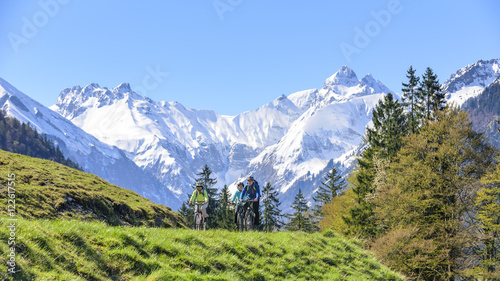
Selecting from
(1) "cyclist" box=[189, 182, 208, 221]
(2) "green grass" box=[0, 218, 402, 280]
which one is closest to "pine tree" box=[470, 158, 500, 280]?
(2) "green grass" box=[0, 218, 402, 280]

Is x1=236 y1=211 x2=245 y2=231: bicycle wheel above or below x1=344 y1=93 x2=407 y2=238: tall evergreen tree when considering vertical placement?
below

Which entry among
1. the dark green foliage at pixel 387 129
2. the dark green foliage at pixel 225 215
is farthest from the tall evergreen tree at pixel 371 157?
the dark green foliage at pixel 225 215

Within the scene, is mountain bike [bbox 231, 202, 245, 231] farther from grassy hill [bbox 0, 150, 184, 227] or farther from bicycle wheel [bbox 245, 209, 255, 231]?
grassy hill [bbox 0, 150, 184, 227]

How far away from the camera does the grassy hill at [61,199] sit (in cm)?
1908

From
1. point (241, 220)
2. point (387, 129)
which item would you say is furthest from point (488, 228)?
point (387, 129)

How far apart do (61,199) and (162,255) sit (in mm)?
13428

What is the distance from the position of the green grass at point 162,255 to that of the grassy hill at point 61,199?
912 centimetres

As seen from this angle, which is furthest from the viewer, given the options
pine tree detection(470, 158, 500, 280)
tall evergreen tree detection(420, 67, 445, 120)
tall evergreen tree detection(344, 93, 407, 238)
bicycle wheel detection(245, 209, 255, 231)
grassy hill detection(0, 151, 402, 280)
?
tall evergreen tree detection(420, 67, 445, 120)

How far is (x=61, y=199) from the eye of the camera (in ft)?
69.2

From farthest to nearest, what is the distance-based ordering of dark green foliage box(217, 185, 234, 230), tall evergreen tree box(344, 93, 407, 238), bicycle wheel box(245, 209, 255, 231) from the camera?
dark green foliage box(217, 185, 234, 230) < tall evergreen tree box(344, 93, 407, 238) < bicycle wheel box(245, 209, 255, 231)

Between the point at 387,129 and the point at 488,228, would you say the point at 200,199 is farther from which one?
the point at 387,129

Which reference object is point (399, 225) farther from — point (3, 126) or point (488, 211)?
point (3, 126)

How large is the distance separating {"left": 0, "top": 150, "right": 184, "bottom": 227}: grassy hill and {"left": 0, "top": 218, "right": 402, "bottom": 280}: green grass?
29.9 ft

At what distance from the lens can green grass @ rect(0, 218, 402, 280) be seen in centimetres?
790
